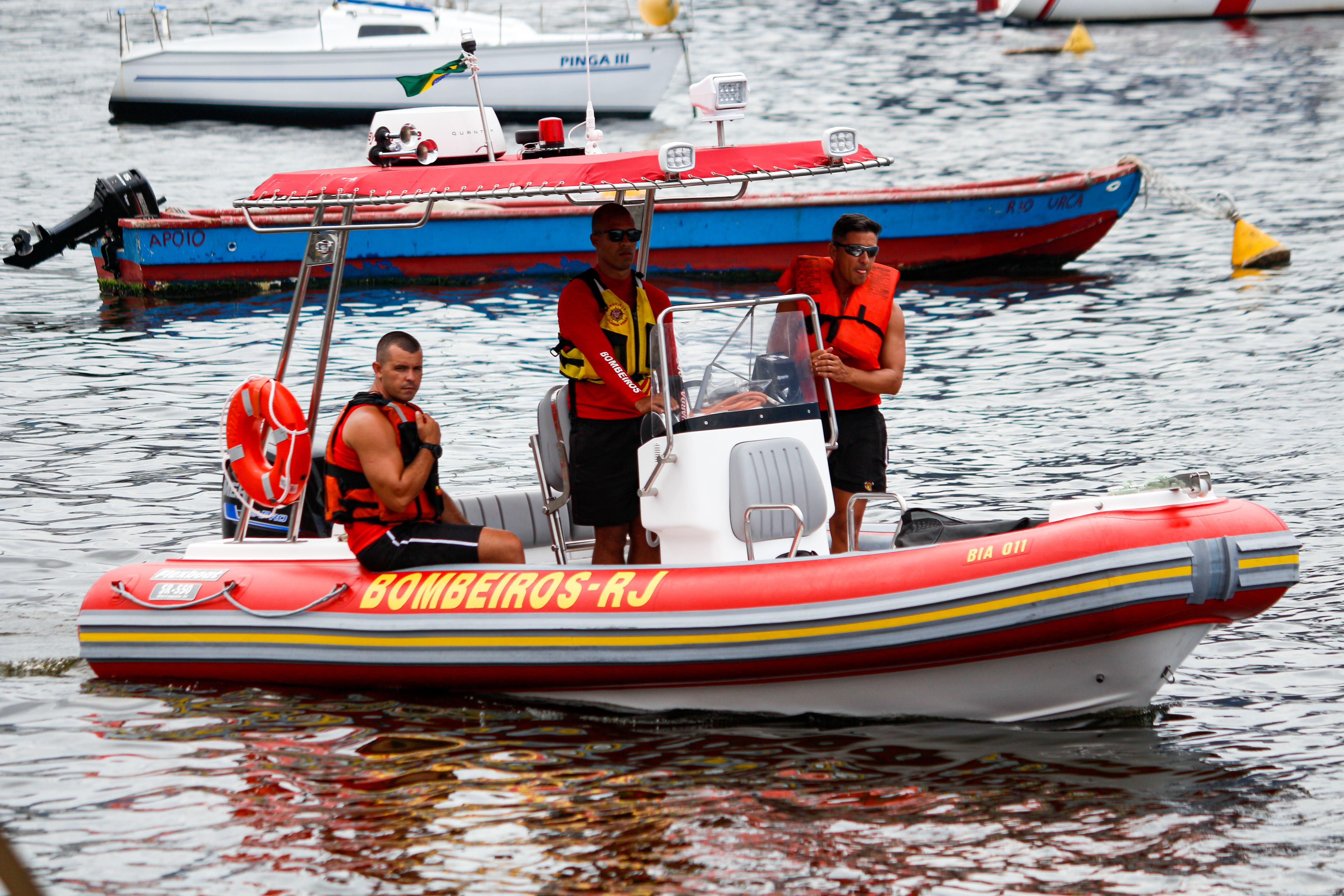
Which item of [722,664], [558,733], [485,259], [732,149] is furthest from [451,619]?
[485,259]

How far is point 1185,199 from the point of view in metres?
16.8

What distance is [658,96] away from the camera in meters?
27.9

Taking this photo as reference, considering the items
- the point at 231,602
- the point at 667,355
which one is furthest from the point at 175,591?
the point at 667,355

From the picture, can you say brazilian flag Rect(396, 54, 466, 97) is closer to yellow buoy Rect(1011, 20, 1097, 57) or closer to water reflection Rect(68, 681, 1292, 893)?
water reflection Rect(68, 681, 1292, 893)

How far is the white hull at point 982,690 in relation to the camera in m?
5.23

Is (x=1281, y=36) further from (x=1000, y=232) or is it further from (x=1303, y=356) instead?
(x=1303, y=356)

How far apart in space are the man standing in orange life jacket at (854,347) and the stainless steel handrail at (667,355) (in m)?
0.08

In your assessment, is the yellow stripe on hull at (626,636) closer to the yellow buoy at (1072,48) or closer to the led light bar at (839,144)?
the led light bar at (839,144)

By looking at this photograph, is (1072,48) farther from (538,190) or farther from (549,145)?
(538,190)

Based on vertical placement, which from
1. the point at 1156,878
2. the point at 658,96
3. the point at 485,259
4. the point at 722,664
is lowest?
the point at 1156,878

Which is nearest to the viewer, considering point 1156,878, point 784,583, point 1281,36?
point 1156,878

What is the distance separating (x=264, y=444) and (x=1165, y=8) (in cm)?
3624

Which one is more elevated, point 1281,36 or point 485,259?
point 1281,36

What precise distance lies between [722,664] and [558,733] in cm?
73
